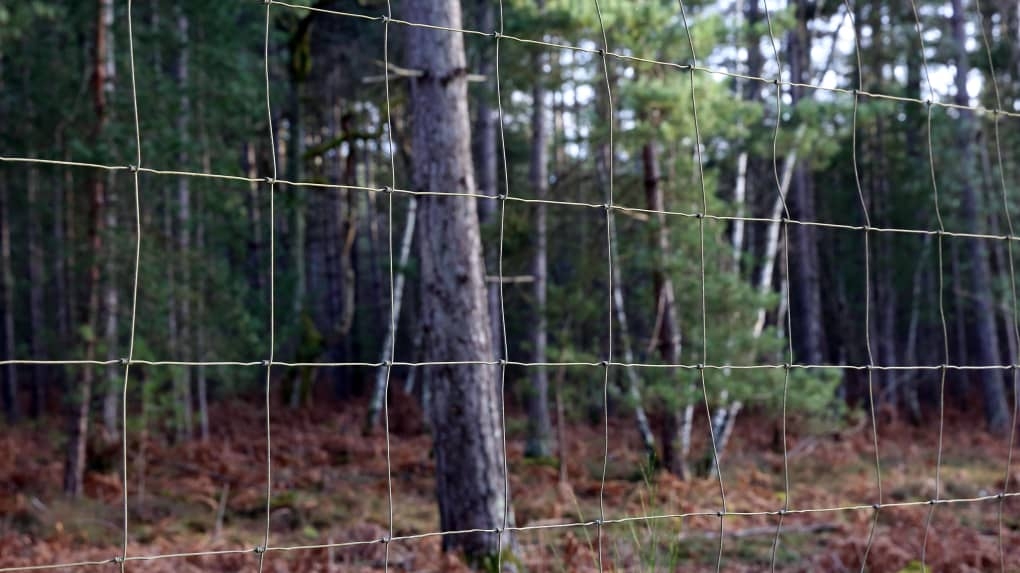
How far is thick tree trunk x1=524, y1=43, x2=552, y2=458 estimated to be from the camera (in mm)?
10984

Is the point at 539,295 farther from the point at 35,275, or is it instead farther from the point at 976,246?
the point at 35,275

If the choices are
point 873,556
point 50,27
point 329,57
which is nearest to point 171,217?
point 50,27

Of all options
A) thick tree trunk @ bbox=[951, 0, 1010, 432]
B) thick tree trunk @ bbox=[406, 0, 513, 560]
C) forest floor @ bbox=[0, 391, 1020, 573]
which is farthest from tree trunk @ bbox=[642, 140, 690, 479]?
thick tree trunk @ bbox=[951, 0, 1010, 432]

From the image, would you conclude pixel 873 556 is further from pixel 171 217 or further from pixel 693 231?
pixel 171 217

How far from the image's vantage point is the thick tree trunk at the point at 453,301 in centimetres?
576

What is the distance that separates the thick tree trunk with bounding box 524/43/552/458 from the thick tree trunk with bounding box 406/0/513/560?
4880 millimetres

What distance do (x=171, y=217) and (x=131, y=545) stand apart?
8391mm

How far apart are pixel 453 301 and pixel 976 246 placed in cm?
1110

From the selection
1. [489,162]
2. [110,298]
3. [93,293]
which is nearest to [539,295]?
[489,162]

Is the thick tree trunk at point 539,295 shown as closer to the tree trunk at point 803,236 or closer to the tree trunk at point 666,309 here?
the tree trunk at point 666,309

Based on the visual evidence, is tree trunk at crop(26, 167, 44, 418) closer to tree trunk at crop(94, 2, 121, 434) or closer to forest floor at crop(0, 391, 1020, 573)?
forest floor at crop(0, 391, 1020, 573)

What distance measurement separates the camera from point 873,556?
579cm

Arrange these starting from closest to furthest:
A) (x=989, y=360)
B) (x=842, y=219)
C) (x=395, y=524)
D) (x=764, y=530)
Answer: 1. (x=764, y=530)
2. (x=395, y=524)
3. (x=989, y=360)
4. (x=842, y=219)

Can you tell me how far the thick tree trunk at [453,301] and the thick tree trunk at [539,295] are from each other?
16.0 feet
